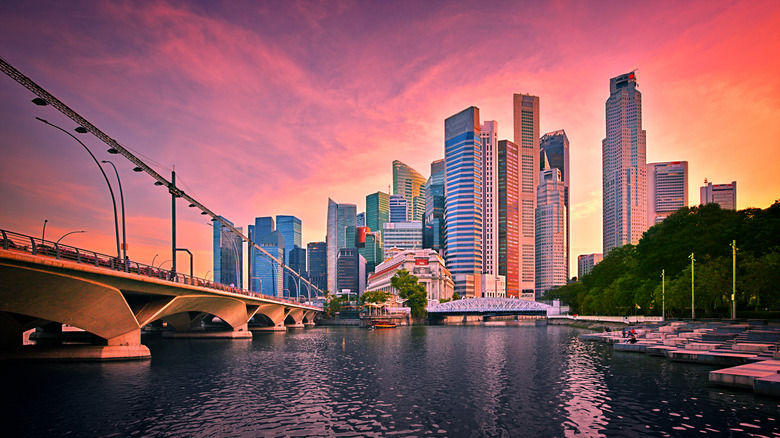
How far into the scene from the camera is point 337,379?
41.9 metres

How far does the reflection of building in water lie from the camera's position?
82.7ft

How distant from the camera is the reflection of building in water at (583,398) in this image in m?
25.2

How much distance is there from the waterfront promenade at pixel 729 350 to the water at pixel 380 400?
959 mm

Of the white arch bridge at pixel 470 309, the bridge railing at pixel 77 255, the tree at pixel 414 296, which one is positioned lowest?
the white arch bridge at pixel 470 309

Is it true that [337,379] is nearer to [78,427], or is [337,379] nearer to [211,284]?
[78,427]

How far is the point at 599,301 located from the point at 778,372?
356 ft

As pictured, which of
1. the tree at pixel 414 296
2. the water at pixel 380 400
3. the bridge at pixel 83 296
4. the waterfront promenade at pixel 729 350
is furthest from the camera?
the tree at pixel 414 296

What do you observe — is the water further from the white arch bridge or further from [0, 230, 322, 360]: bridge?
the white arch bridge

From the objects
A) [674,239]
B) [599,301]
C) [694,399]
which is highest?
[674,239]

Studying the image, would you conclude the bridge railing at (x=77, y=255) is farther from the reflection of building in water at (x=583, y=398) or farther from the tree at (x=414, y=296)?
the tree at (x=414, y=296)

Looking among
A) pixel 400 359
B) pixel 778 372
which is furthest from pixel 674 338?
pixel 400 359

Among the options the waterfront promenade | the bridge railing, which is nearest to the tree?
the waterfront promenade

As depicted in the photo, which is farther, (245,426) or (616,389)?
(616,389)

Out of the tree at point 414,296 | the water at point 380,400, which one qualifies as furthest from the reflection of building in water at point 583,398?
the tree at point 414,296
